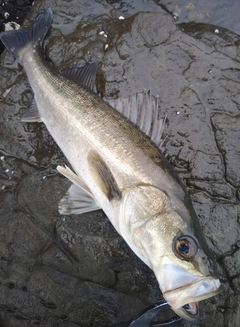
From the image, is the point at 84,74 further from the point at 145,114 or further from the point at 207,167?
the point at 207,167

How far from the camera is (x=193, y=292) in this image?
7.68 ft

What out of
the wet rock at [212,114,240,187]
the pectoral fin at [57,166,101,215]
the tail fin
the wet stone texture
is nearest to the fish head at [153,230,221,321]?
the wet stone texture

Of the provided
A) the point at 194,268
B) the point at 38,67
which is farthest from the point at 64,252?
the point at 38,67

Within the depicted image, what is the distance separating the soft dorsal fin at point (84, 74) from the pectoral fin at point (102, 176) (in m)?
0.83

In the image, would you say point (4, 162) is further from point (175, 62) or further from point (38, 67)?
point (175, 62)

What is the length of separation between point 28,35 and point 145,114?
1682 mm

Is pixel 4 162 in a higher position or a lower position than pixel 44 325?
higher

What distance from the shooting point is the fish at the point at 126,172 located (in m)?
2.46

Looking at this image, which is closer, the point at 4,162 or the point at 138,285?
the point at 138,285

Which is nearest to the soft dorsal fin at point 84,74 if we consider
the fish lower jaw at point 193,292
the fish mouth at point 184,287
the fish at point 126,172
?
Result: the fish at point 126,172

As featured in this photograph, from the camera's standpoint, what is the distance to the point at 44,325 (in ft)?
11.0

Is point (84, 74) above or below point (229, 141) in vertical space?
above

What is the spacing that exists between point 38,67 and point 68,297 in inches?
87.3

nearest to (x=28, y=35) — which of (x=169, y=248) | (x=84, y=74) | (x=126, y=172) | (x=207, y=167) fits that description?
(x=84, y=74)
